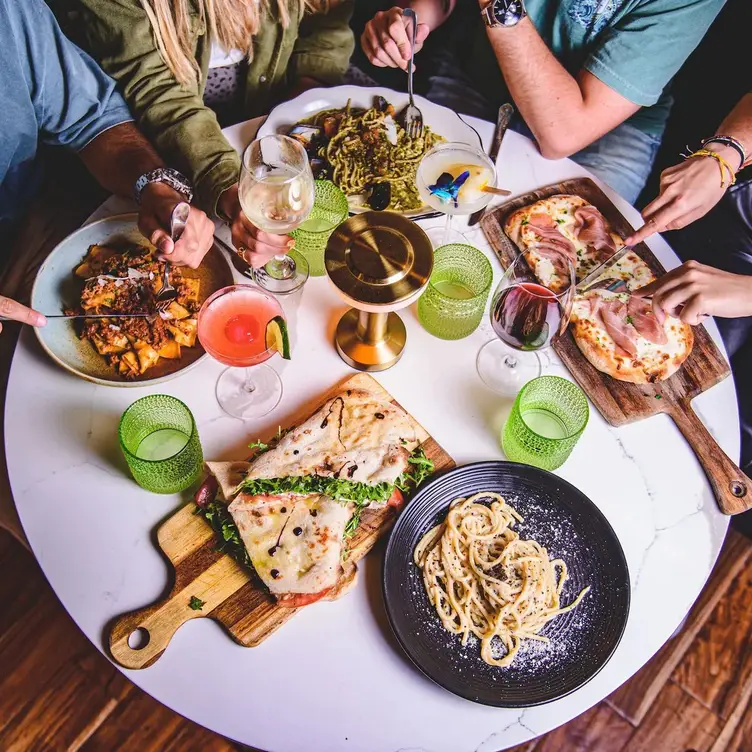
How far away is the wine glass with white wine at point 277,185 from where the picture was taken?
5.21 feet

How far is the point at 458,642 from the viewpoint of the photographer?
1413 mm

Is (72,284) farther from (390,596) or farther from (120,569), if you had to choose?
(390,596)

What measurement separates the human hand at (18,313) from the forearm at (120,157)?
1.86 ft

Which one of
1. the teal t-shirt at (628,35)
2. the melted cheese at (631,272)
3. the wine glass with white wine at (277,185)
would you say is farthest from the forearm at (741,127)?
the wine glass with white wine at (277,185)

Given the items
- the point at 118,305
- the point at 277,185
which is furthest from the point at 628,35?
the point at 118,305

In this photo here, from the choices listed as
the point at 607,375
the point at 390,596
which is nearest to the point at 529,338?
the point at 607,375

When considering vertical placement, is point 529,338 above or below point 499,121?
below

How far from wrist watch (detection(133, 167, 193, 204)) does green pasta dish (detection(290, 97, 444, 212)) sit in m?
0.39

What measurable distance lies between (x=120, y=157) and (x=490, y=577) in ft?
5.23

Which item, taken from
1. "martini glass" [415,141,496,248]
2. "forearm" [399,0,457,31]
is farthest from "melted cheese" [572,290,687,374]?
"forearm" [399,0,457,31]

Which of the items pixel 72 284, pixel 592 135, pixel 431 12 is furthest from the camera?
pixel 431 12

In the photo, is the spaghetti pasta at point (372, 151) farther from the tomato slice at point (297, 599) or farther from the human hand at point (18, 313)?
the tomato slice at point (297, 599)

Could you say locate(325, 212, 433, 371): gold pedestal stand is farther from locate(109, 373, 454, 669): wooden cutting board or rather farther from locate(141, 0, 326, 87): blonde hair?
locate(141, 0, 326, 87): blonde hair

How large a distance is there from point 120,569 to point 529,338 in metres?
1.11
